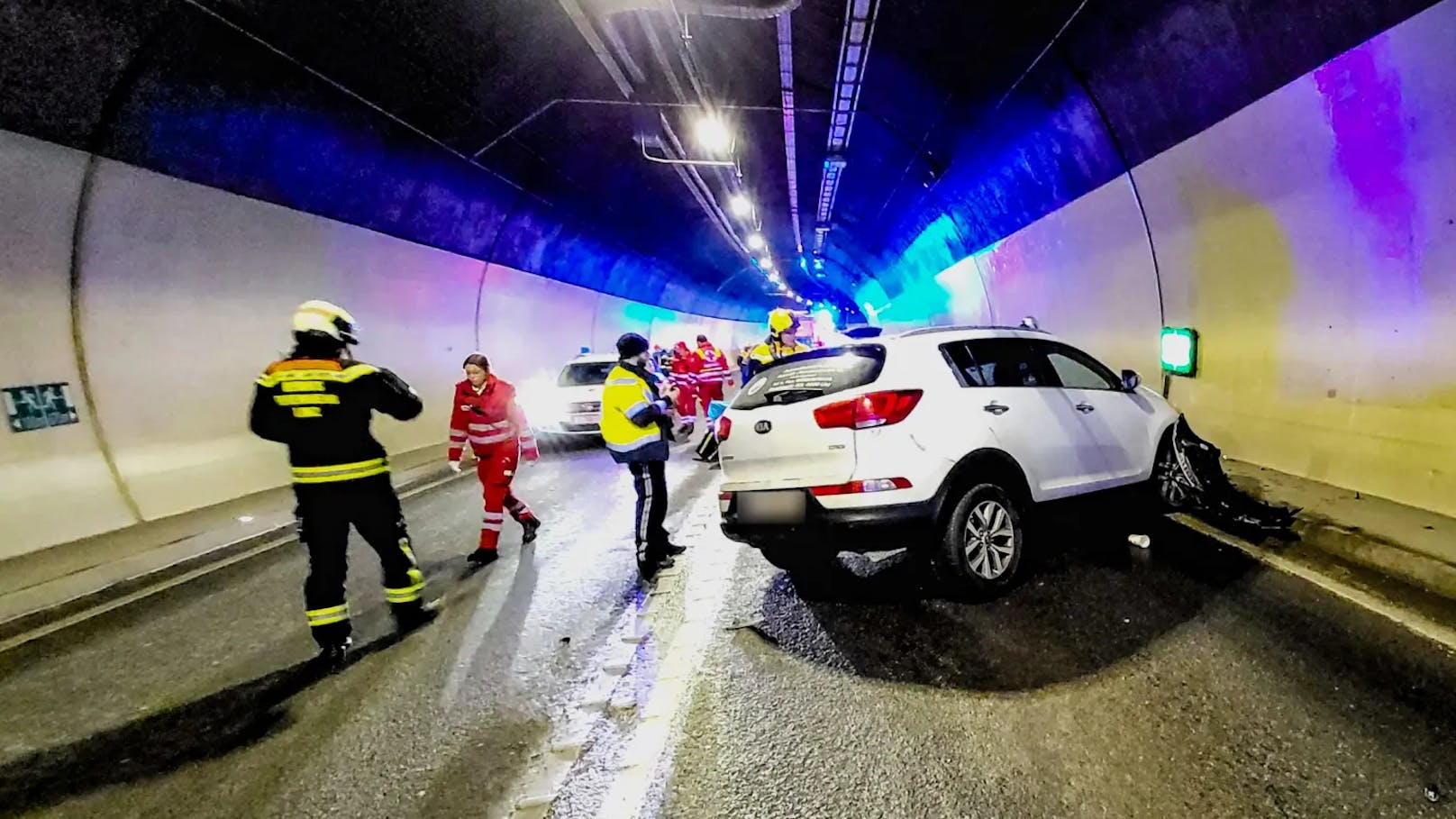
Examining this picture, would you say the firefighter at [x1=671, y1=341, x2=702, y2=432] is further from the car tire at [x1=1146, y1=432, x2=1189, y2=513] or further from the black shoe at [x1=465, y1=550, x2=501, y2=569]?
the car tire at [x1=1146, y1=432, x2=1189, y2=513]

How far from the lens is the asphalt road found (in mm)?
2557

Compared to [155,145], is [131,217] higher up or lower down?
lower down

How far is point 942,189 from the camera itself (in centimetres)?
1347

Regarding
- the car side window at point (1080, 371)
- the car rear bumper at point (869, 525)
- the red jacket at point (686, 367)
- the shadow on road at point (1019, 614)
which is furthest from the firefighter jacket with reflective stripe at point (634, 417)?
the red jacket at point (686, 367)

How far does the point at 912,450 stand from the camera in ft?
13.3

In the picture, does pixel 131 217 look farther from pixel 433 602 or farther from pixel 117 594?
pixel 433 602

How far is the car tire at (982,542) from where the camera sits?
13.6 feet

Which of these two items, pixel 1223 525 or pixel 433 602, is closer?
pixel 433 602

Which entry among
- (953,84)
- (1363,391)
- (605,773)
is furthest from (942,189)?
(605,773)

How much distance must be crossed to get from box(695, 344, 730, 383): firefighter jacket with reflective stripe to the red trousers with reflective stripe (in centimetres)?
839

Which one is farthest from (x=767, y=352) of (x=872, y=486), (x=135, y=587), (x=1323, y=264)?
(x=135, y=587)

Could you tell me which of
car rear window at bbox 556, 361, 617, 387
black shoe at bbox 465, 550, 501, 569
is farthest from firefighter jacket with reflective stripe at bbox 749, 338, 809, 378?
black shoe at bbox 465, 550, 501, 569

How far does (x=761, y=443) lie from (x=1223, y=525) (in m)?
3.97

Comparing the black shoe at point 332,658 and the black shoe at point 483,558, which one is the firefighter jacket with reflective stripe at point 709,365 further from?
the black shoe at point 332,658
